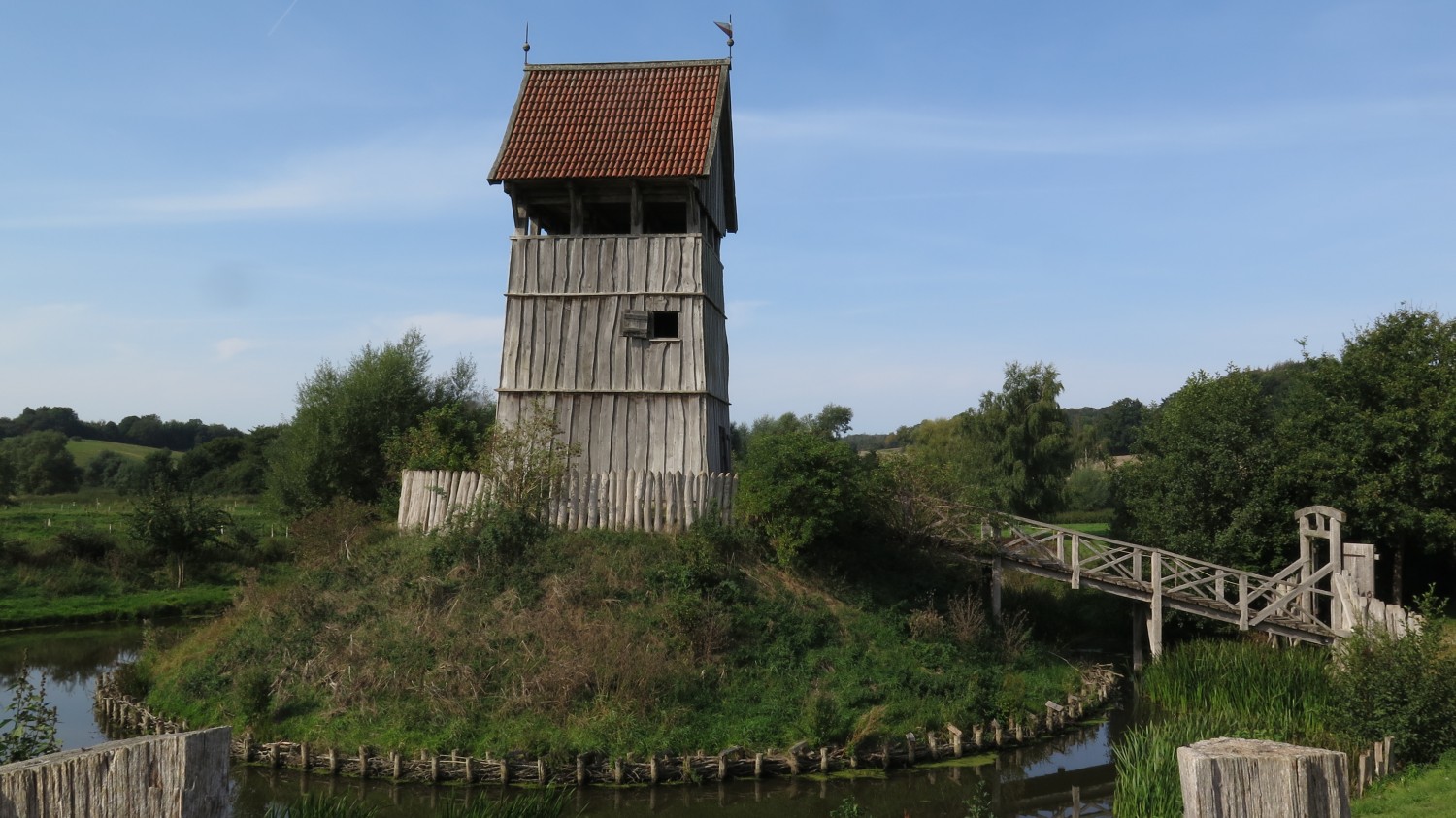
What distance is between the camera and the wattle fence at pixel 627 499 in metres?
22.8

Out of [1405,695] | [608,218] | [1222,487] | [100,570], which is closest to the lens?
[1405,695]

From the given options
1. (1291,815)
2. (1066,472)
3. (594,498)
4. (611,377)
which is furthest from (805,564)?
(1066,472)

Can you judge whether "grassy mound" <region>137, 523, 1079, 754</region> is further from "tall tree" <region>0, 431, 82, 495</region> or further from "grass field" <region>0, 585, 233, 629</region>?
"tall tree" <region>0, 431, 82, 495</region>

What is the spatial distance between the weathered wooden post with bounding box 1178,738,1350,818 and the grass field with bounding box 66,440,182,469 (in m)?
92.8

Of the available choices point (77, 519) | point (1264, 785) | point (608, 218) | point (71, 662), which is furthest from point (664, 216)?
point (77, 519)

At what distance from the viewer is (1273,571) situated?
82.1 feet

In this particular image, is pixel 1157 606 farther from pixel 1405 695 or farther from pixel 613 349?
pixel 613 349

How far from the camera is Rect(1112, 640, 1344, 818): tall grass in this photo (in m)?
14.9

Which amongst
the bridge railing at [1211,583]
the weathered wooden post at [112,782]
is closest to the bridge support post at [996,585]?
the bridge railing at [1211,583]

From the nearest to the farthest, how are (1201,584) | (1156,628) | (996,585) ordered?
(1156,628) → (1201,584) → (996,585)

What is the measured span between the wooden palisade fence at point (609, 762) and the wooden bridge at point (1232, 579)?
21.4ft

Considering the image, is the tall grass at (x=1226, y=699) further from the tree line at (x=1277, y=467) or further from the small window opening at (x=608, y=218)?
the small window opening at (x=608, y=218)

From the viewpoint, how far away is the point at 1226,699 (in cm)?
1967

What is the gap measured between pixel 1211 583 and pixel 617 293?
54.3 ft
